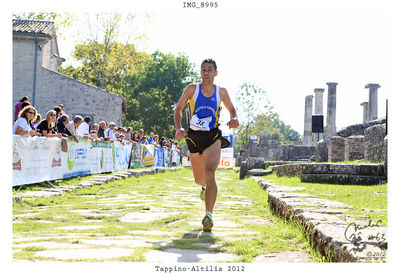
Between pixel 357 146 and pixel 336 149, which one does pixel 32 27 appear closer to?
pixel 336 149

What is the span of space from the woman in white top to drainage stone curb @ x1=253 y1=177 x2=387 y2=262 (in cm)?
542

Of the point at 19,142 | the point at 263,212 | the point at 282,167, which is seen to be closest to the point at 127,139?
the point at 282,167

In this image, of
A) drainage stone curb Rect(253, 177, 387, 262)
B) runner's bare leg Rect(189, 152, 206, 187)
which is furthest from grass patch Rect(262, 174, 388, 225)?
runner's bare leg Rect(189, 152, 206, 187)

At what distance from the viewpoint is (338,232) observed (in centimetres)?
335

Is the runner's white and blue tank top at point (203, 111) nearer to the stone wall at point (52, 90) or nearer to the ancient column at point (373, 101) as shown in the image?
the stone wall at point (52, 90)

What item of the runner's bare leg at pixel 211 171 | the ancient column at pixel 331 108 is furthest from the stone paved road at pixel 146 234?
the ancient column at pixel 331 108

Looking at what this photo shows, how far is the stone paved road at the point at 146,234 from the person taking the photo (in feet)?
11.5

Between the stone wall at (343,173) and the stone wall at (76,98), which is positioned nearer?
the stone wall at (343,173)

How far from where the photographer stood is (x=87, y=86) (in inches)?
1075

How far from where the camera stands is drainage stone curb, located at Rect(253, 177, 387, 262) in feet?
9.28

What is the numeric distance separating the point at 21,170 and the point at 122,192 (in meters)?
2.03

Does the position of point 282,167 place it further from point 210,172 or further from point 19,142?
point 210,172

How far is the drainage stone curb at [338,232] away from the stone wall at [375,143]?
603 centimetres
